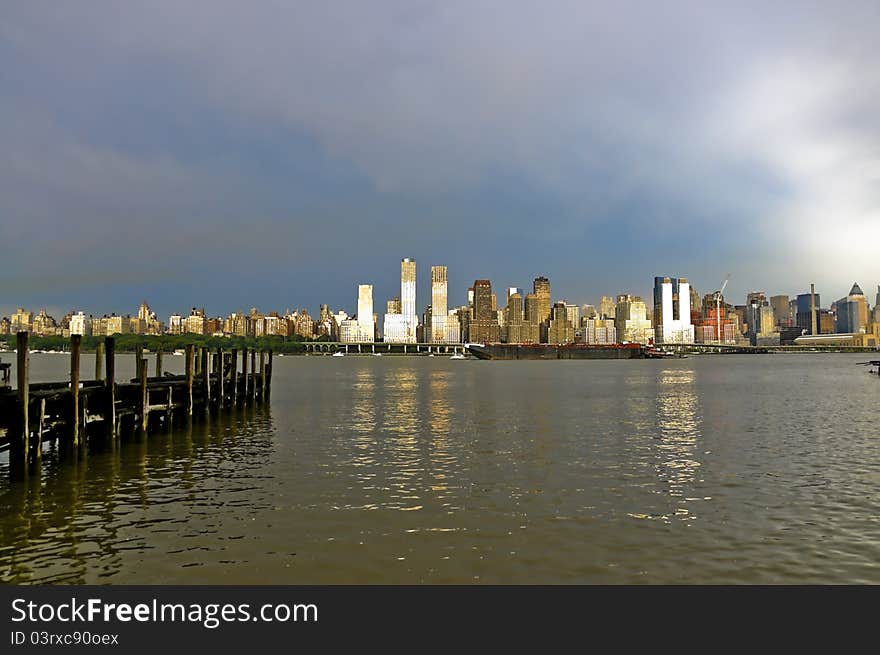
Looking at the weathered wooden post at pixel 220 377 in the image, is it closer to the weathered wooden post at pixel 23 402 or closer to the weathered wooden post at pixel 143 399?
the weathered wooden post at pixel 143 399

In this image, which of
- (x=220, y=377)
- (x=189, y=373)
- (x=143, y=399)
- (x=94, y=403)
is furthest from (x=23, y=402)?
(x=220, y=377)

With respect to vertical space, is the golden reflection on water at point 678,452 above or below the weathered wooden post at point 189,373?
below

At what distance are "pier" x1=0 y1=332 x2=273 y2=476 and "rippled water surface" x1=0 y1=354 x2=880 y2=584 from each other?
1.07 m

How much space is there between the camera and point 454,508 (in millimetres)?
17875

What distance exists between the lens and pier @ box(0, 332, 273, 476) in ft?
70.7

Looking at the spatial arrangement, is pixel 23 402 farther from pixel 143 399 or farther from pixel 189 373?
pixel 189 373

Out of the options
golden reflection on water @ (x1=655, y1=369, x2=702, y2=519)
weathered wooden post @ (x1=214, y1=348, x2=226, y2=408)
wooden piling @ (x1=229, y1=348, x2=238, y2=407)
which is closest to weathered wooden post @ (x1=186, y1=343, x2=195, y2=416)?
weathered wooden post @ (x1=214, y1=348, x2=226, y2=408)

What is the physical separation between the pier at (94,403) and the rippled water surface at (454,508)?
1.07 m

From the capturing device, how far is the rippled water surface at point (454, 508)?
12.9 meters

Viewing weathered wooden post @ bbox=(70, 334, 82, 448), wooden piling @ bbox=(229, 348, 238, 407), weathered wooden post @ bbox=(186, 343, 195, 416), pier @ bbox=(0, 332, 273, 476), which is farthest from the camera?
wooden piling @ bbox=(229, 348, 238, 407)

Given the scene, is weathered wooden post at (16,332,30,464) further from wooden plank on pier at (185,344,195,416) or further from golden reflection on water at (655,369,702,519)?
golden reflection on water at (655,369,702,519)

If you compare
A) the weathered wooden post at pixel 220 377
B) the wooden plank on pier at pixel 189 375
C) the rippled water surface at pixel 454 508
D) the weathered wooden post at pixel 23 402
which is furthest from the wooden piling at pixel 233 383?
the weathered wooden post at pixel 23 402
